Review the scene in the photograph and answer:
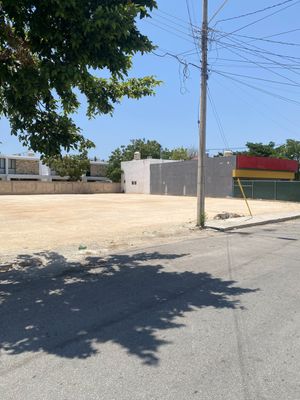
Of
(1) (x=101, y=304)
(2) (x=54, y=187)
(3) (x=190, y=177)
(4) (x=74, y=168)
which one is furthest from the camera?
(4) (x=74, y=168)

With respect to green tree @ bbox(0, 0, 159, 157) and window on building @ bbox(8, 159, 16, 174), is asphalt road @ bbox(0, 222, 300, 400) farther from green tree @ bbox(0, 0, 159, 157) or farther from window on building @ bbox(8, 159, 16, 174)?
window on building @ bbox(8, 159, 16, 174)

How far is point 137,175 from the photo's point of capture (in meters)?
70.9

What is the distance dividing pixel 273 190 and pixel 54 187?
3695 centimetres

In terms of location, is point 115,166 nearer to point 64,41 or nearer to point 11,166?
point 11,166

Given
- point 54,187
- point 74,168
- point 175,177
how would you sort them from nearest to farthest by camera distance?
point 175,177
point 54,187
point 74,168

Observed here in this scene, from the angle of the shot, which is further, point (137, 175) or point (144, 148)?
point (144, 148)

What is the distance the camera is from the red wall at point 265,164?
163 feet

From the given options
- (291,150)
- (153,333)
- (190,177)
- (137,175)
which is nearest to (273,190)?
(190,177)

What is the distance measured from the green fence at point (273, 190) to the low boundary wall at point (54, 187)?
31.6m

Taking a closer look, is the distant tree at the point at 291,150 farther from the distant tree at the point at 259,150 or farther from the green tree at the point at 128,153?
the green tree at the point at 128,153

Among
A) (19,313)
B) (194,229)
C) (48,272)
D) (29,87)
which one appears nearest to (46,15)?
(29,87)

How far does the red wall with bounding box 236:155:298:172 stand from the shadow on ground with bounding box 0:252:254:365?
137 feet

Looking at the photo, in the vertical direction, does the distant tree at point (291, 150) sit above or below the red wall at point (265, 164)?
above

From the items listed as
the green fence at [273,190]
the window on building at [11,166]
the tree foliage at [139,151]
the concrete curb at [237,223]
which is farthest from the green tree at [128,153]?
the concrete curb at [237,223]
